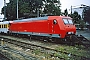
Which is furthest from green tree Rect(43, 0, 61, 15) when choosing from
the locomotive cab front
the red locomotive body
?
the locomotive cab front

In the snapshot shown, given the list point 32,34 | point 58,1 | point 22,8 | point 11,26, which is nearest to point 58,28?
point 32,34

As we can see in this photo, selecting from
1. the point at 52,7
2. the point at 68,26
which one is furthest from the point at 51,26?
the point at 52,7

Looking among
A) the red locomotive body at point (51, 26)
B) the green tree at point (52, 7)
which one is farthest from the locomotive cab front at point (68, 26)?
the green tree at point (52, 7)

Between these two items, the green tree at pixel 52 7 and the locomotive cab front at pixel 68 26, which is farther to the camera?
the green tree at pixel 52 7

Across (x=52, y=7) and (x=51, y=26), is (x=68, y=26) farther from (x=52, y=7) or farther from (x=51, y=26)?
(x=52, y=7)

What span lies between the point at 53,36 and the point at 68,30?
163cm

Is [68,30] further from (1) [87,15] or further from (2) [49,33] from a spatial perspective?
(1) [87,15]

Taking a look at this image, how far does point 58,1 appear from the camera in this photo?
47.2 meters

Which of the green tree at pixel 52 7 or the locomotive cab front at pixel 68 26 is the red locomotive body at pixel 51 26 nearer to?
the locomotive cab front at pixel 68 26

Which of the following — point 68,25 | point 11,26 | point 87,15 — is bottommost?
point 11,26

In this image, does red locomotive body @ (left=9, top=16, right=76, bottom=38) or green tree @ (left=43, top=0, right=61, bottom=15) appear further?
green tree @ (left=43, top=0, right=61, bottom=15)

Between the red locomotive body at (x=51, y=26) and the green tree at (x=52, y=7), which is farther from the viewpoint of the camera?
the green tree at (x=52, y=7)

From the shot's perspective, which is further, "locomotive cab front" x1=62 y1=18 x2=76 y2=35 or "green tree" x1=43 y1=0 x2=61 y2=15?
"green tree" x1=43 y1=0 x2=61 y2=15

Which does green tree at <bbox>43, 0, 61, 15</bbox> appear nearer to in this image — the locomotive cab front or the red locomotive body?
the red locomotive body
